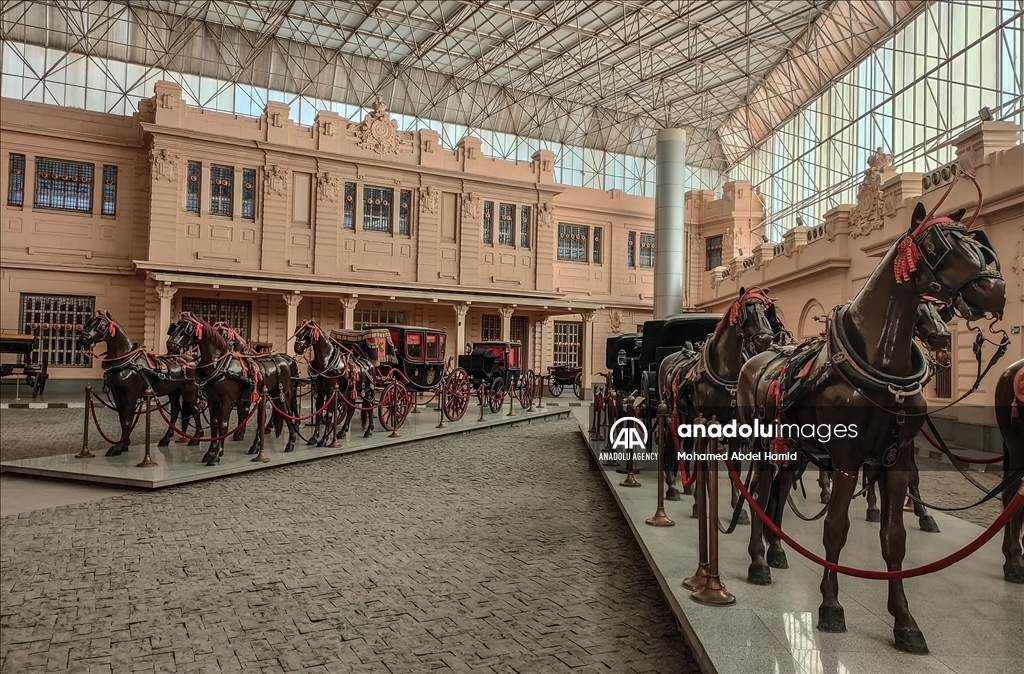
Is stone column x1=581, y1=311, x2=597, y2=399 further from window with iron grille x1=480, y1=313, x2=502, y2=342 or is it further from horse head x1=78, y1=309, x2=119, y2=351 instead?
horse head x1=78, y1=309, x2=119, y2=351

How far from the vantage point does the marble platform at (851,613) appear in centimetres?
317

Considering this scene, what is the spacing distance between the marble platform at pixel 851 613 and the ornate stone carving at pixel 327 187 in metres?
19.9

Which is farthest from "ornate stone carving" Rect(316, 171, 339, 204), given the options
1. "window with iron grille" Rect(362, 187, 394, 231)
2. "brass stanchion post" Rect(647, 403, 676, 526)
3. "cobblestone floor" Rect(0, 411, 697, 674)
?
"brass stanchion post" Rect(647, 403, 676, 526)

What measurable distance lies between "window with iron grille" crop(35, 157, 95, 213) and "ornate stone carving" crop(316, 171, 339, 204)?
23.7 feet

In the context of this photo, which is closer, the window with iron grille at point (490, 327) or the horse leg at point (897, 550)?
the horse leg at point (897, 550)

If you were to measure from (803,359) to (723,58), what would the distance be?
29.9 metres

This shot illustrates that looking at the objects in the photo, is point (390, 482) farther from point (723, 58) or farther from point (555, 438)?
point (723, 58)

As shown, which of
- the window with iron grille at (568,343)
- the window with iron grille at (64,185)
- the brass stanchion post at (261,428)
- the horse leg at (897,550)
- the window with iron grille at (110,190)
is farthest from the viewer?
the window with iron grille at (568,343)

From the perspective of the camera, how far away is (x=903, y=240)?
3.35 m

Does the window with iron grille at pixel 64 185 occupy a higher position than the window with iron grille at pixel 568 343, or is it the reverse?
the window with iron grille at pixel 64 185

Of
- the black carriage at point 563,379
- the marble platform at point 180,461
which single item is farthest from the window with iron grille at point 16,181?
the black carriage at point 563,379

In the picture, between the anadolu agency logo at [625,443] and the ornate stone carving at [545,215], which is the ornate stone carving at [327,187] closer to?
the ornate stone carving at [545,215]

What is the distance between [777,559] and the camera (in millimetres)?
4672

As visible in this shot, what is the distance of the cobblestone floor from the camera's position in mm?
3576
